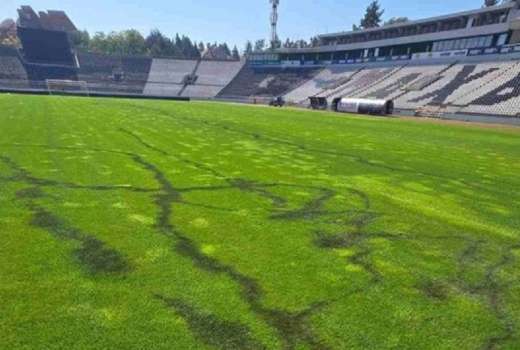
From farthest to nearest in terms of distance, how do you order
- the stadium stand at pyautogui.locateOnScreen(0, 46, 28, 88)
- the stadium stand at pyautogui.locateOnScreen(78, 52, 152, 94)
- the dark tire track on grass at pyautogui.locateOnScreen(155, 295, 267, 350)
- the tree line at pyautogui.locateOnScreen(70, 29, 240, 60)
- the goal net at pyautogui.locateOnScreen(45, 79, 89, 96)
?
the tree line at pyautogui.locateOnScreen(70, 29, 240, 60) → the stadium stand at pyautogui.locateOnScreen(78, 52, 152, 94) → the stadium stand at pyautogui.locateOnScreen(0, 46, 28, 88) → the goal net at pyautogui.locateOnScreen(45, 79, 89, 96) → the dark tire track on grass at pyautogui.locateOnScreen(155, 295, 267, 350)

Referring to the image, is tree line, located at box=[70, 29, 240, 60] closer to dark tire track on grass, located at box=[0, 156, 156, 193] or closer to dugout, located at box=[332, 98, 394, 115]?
dugout, located at box=[332, 98, 394, 115]

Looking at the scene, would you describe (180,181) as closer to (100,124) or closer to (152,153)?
(152,153)

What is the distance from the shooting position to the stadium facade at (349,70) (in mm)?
38344

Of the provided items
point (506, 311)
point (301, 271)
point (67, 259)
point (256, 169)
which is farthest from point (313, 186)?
point (67, 259)

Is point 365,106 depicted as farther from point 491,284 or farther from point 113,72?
point 113,72

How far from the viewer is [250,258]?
4184 millimetres

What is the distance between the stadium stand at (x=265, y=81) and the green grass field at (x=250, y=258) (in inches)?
2425

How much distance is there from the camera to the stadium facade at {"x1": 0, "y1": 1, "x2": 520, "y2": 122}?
38.3 meters

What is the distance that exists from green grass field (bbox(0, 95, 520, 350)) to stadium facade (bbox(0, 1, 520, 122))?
3149cm

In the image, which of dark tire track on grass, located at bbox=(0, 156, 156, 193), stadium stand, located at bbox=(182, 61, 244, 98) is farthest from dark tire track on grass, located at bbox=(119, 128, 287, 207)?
stadium stand, located at bbox=(182, 61, 244, 98)

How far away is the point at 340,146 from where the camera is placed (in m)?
13.8

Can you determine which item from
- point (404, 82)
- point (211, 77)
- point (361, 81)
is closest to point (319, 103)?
point (361, 81)

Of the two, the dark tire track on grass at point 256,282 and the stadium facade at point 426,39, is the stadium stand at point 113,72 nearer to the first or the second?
the stadium facade at point 426,39

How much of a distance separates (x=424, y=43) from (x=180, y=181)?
52971mm
